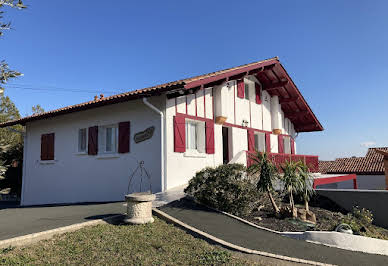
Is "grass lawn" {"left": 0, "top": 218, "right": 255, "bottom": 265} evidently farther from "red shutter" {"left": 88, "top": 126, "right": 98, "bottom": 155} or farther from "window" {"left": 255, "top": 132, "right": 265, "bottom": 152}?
"window" {"left": 255, "top": 132, "right": 265, "bottom": 152}

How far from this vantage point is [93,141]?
11.4 metres

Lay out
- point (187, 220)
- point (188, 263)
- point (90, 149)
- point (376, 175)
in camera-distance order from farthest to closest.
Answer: point (376, 175) → point (90, 149) → point (187, 220) → point (188, 263)

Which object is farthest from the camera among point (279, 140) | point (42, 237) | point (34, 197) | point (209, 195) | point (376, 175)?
point (376, 175)

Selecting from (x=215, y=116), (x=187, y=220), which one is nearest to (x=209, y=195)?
(x=187, y=220)

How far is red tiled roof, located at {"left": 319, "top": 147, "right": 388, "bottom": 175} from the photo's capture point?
28.7 metres

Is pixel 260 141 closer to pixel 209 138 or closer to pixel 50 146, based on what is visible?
pixel 209 138

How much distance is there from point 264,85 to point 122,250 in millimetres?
12125

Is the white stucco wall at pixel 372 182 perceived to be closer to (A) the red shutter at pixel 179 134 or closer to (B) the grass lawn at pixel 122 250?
(A) the red shutter at pixel 179 134

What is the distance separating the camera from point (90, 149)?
1148 centimetres

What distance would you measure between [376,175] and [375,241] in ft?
83.1

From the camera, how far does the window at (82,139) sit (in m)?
12.1

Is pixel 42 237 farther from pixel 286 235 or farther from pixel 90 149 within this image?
pixel 90 149

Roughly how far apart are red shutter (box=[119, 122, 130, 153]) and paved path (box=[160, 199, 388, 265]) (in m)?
3.79

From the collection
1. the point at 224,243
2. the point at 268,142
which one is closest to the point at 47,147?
the point at 268,142
